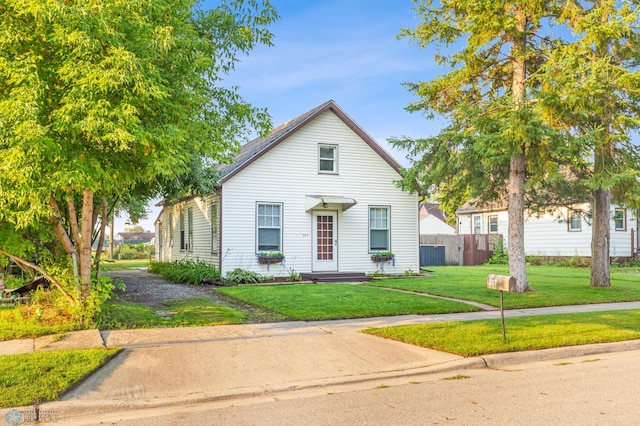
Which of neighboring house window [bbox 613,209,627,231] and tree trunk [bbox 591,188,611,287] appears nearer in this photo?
tree trunk [bbox 591,188,611,287]

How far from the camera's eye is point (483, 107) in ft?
45.7

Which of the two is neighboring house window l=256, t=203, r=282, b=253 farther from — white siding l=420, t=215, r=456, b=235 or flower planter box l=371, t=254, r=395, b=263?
white siding l=420, t=215, r=456, b=235

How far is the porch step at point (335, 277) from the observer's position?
728 inches

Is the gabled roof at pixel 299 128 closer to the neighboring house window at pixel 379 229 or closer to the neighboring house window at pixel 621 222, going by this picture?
the neighboring house window at pixel 379 229

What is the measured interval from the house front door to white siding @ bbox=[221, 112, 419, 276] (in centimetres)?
20

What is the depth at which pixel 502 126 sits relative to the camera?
512 inches

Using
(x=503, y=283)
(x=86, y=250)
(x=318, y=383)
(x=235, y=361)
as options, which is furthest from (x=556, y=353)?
(x=86, y=250)

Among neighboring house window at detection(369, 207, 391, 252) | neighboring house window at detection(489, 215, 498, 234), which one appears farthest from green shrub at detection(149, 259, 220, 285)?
neighboring house window at detection(489, 215, 498, 234)

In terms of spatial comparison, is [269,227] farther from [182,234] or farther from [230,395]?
[230,395]

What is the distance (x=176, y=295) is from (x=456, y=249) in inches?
830

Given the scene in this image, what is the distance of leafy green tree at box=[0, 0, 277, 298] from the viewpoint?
696cm

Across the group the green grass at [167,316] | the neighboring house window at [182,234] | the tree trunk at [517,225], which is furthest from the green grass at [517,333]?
the neighboring house window at [182,234]

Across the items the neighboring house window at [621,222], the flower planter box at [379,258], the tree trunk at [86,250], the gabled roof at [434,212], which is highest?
the gabled roof at [434,212]

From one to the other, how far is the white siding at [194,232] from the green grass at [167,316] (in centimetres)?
702
